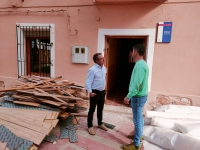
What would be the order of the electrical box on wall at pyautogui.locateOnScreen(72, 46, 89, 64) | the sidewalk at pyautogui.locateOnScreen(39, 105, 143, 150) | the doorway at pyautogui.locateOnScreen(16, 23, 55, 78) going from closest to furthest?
the sidewalk at pyautogui.locateOnScreen(39, 105, 143, 150) < the electrical box on wall at pyautogui.locateOnScreen(72, 46, 89, 64) < the doorway at pyautogui.locateOnScreen(16, 23, 55, 78)

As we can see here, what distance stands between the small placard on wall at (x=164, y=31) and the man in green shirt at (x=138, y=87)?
213cm

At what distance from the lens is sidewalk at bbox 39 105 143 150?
3.33 metres

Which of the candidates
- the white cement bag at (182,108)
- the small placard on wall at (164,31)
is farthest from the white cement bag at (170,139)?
the small placard on wall at (164,31)

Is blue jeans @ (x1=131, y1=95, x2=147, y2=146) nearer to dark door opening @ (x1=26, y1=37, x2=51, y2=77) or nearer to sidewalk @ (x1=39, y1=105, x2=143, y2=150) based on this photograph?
sidewalk @ (x1=39, y1=105, x2=143, y2=150)

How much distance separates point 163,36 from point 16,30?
199 inches

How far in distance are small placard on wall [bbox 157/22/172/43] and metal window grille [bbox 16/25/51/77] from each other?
3742 millimetres

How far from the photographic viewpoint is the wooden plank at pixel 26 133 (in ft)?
9.94

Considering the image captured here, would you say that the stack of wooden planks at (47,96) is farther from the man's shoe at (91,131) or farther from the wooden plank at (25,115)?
the man's shoe at (91,131)

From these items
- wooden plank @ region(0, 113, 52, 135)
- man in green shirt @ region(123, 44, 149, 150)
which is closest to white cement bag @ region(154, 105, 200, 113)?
man in green shirt @ region(123, 44, 149, 150)

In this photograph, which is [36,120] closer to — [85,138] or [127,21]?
[85,138]

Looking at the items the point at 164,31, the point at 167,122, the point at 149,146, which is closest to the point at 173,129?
the point at 167,122

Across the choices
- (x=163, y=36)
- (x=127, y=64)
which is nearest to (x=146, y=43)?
(x=163, y=36)

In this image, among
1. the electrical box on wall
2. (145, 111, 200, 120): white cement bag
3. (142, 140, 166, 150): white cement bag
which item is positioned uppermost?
the electrical box on wall

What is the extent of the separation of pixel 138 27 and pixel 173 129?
9.80 feet
